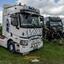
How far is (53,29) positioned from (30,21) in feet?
31.0

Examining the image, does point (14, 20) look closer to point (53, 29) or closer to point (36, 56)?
point (36, 56)

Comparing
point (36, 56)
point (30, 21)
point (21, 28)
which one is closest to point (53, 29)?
point (36, 56)

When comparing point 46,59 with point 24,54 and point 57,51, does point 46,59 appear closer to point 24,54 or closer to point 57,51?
point 24,54

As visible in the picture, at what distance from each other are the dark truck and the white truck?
24.2ft

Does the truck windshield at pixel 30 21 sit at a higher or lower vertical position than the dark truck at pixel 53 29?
higher

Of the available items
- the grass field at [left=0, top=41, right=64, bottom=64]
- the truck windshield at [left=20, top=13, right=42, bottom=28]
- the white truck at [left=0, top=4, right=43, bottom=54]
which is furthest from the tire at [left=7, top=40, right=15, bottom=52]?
the truck windshield at [left=20, top=13, right=42, bottom=28]

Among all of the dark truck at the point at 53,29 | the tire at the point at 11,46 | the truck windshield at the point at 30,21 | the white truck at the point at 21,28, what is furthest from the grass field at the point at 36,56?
the dark truck at the point at 53,29

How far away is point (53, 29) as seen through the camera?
89.8ft

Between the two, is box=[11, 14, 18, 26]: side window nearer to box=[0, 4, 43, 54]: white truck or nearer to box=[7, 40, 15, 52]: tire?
box=[0, 4, 43, 54]: white truck

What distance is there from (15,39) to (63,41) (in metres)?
9.73

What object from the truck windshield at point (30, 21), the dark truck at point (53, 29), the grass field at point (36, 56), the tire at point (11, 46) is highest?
the truck windshield at point (30, 21)

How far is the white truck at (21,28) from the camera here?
17797 millimetres

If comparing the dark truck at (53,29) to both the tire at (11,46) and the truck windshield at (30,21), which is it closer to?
the truck windshield at (30,21)

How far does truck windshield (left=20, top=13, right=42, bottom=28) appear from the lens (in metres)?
17.8
